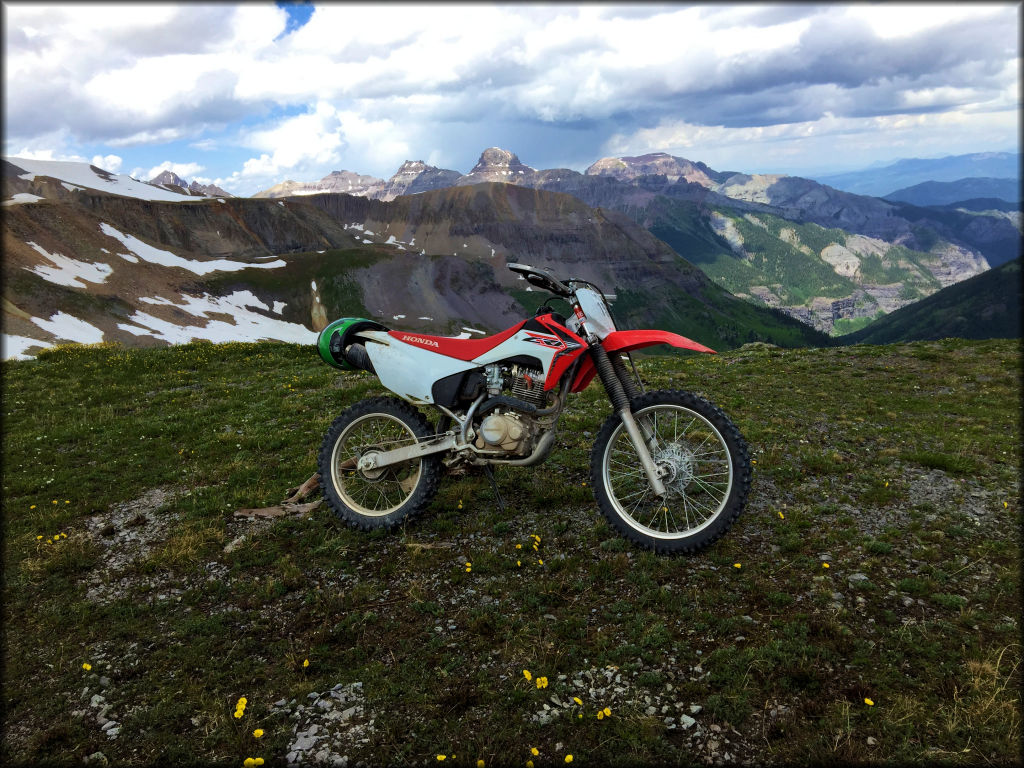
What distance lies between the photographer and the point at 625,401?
21.3 feet

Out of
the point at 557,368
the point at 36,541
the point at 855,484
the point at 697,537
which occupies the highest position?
the point at 557,368

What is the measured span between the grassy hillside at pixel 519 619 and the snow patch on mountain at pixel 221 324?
89136 millimetres

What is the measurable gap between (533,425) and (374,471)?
89.8 inches

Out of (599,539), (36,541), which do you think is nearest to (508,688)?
(599,539)

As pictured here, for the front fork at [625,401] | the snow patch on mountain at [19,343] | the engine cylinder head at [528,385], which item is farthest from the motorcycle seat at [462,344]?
Answer: the snow patch on mountain at [19,343]

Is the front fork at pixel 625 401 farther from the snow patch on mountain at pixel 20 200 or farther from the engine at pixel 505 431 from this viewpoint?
the snow patch on mountain at pixel 20 200

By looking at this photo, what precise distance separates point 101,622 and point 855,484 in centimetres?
962

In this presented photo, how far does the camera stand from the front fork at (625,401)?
6.39 m

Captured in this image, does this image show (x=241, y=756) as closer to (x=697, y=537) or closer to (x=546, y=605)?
(x=546, y=605)

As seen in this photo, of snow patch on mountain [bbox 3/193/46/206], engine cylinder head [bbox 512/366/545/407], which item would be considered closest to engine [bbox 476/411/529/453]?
engine cylinder head [bbox 512/366/545/407]

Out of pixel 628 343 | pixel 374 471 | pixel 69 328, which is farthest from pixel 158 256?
pixel 628 343

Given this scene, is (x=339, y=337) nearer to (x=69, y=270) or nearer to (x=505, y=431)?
(x=505, y=431)

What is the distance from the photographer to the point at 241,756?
13.2 feet

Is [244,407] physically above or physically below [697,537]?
above
